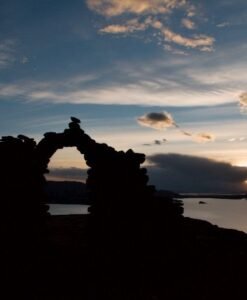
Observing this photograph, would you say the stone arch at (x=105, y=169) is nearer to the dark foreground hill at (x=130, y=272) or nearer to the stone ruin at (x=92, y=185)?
the stone ruin at (x=92, y=185)

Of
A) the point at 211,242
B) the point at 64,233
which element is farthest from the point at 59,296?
the point at 64,233

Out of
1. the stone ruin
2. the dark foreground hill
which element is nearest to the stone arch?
the stone ruin

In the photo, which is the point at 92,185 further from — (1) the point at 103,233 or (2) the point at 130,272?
(2) the point at 130,272

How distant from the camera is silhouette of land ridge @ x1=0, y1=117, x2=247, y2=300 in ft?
74.4

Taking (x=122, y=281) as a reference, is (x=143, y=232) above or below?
above

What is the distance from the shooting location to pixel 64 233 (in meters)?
42.2

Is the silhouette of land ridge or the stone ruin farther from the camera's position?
the stone ruin

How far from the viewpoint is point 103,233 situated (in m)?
25.1

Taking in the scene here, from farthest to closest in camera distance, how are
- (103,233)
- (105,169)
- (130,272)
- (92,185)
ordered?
(92,185)
(105,169)
(103,233)
(130,272)

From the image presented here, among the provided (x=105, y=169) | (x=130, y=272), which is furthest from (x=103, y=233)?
(x=105, y=169)

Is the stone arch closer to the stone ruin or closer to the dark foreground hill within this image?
the stone ruin

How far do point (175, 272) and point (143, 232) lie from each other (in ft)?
8.99

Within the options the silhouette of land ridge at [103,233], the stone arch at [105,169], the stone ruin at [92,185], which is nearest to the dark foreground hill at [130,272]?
the silhouette of land ridge at [103,233]

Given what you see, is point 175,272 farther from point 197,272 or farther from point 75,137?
point 75,137
